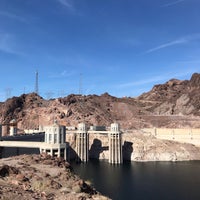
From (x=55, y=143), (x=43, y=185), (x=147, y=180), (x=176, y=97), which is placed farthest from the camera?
(x=176, y=97)

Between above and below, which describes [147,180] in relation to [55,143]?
below

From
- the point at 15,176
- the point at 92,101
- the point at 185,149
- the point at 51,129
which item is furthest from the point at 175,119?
the point at 15,176

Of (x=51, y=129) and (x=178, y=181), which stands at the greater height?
(x=51, y=129)

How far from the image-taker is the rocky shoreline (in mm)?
16188

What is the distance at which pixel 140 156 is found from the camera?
9944 centimetres

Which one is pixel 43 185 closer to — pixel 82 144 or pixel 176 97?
pixel 82 144

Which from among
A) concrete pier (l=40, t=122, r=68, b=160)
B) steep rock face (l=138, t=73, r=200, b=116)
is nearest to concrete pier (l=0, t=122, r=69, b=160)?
concrete pier (l=40, t=122, r=68, b=160)

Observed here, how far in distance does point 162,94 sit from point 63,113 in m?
73.6

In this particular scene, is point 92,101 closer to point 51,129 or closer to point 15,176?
point 51,129

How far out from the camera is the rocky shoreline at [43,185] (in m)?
16.2

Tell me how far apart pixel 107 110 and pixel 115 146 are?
1892 inches

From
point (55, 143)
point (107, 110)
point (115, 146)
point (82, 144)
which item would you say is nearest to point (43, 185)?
point (55, 143)

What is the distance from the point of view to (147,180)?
216 feet

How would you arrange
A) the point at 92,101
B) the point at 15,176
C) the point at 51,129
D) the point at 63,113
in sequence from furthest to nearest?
the point at 92,101
the point at 63,113
the point at 51,129
the point at 15,176
